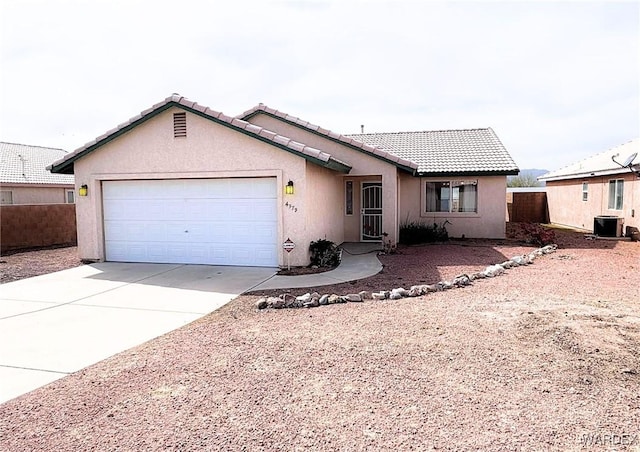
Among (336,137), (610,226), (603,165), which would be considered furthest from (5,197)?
(603,165)

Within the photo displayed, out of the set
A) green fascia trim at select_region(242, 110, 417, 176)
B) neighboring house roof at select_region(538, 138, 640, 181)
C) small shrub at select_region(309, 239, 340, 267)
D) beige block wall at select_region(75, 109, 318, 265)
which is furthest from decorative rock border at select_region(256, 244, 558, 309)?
neighboring house roof at select_region(538, 138, 640, 181)

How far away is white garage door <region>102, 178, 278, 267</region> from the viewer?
460 inches

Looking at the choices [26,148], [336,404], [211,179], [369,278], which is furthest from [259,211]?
[26,148]

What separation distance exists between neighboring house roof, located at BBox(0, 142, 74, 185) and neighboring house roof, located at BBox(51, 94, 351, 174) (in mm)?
8541

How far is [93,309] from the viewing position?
307 inches

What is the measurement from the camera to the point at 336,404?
4.11m

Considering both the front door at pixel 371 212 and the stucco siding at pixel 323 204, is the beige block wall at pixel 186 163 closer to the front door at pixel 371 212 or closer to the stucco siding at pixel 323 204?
the stucco siding at pixel 323 204

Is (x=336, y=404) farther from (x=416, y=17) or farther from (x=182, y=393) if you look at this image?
(x=416, y=17)

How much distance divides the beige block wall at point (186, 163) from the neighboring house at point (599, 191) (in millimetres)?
12050

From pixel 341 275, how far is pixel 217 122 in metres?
5.04

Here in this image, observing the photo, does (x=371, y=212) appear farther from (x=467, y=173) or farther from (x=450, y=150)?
(x=450, y=150)

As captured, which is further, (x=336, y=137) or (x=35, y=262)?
(x=336, y=137)

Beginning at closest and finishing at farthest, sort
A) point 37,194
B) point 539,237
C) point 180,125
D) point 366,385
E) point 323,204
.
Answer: point 366,385 → point 180,125 → point 323,204 → point 539,237 → point 37,194

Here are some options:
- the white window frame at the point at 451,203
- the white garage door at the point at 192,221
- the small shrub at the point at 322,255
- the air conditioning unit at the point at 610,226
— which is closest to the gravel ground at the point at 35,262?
the white garage door at the point at 192,221
